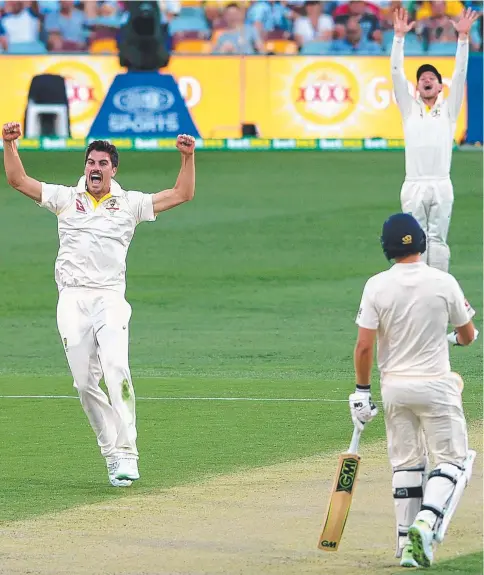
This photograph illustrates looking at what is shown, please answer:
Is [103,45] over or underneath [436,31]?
underneath

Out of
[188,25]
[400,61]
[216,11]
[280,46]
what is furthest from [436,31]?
[400,61]

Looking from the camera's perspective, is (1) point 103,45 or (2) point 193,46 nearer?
(2) point 193,46

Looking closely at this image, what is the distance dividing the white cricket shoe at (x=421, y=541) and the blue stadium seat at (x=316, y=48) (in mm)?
19461

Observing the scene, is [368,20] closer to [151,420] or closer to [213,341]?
[213,341]

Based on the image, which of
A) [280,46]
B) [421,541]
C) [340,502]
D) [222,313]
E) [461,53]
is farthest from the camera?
[280,46]

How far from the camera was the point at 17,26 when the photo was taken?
89.5 feet

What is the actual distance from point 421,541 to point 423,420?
664 mm

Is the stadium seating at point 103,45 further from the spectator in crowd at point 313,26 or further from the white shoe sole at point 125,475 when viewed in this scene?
the white shoe sole at point 125,475

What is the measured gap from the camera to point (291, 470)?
10391mm

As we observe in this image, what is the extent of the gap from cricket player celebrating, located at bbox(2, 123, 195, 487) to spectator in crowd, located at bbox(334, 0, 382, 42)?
16971 millimetres

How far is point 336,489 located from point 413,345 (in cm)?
82

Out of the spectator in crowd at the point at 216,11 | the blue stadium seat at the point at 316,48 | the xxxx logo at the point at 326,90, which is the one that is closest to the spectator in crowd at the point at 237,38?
the spectator in crowd at the point at 216,11

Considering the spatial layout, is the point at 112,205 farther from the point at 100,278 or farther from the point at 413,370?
the point at 413,370

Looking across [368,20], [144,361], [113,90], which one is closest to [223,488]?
[144,361]
